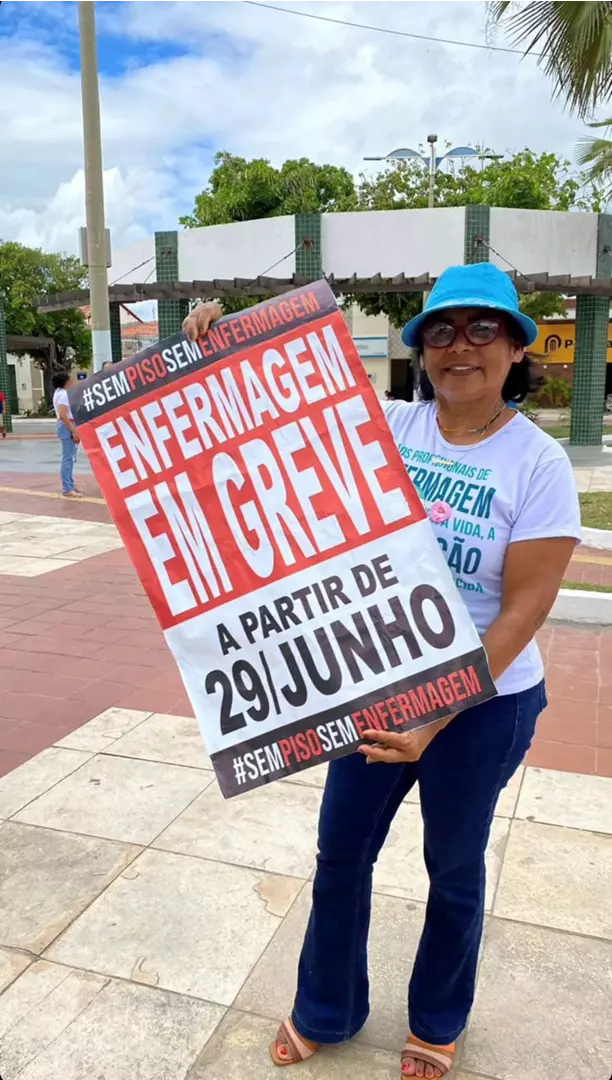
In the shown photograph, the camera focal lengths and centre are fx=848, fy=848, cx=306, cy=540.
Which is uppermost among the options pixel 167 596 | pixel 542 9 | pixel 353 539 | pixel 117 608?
pixel 542 9

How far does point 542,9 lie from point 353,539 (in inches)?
413

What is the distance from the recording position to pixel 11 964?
244 centimetres

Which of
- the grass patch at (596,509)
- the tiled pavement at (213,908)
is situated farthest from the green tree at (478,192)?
the tiled pavement at (213,908)

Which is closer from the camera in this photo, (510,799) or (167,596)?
(167,596)

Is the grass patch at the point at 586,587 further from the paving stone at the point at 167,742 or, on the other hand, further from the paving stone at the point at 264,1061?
the paving stone at the point at 264,1061

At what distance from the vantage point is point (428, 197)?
25781 millimetres

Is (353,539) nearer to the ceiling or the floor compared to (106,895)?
nearer to the ceiling

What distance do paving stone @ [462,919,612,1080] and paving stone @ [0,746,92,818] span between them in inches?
73.2

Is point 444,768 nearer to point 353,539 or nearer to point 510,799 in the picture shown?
point 353,539

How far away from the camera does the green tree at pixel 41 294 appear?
3428 cm

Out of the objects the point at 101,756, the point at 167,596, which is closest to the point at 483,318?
the point at 167,596

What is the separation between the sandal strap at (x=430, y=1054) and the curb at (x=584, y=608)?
4.13 meters

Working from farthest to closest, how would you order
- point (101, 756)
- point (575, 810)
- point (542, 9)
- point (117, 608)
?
point (542, 9)
point (117, 608)
point (101, 756)
point (575, 810)

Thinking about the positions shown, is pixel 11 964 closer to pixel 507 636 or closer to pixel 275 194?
pixel 507 636
